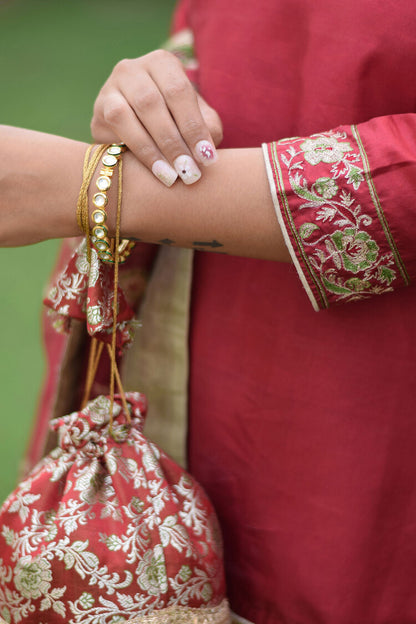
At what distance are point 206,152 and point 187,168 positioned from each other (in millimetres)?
22

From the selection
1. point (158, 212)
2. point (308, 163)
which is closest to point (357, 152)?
point (308, 163)

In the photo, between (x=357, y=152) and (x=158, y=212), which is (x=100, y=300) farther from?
(x=357, y=152)

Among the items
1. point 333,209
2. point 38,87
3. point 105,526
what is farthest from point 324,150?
point 38,87

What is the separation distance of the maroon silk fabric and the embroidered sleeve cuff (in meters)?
0.07

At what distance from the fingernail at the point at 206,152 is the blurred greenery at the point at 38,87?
1.43m

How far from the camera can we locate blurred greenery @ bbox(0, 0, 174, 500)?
2098 millimetres

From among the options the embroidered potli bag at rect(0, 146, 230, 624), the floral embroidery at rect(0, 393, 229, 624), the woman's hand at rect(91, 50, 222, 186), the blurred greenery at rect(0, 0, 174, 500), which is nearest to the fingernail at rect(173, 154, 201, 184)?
the woman's hand at rect(91, 50, 222, 186)

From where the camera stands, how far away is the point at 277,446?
0.69m

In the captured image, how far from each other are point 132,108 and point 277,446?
36cm

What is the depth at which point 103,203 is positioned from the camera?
57 cm

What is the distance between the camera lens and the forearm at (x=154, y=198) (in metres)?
0.57

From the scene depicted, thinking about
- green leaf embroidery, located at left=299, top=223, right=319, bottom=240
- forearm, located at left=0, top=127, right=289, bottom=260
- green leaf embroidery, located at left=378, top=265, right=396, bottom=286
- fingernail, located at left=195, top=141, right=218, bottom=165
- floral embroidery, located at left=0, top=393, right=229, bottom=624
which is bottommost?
floral embroidery, located at left=0, top=393, right=229, bottom=624

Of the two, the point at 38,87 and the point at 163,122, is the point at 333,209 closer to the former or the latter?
the point at 163,122

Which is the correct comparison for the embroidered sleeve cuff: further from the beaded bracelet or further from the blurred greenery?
the blurred greenery
